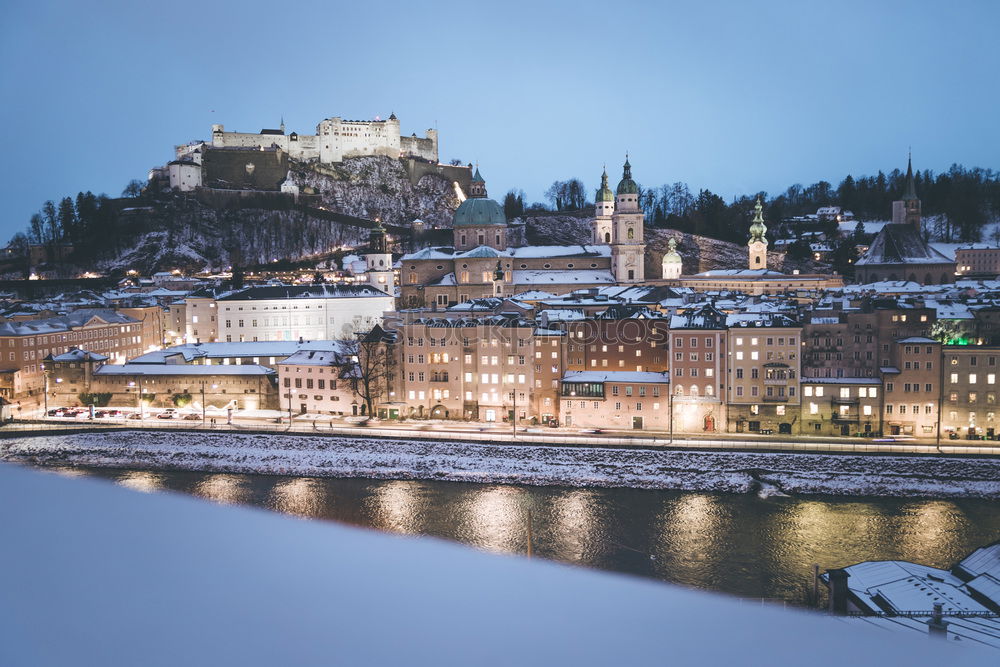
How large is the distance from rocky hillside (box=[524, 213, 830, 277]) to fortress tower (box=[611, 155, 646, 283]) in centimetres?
835

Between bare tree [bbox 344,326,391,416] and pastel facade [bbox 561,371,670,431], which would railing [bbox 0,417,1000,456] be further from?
bare tree [bbox 344,326,391,416]

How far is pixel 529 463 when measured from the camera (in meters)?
12.1

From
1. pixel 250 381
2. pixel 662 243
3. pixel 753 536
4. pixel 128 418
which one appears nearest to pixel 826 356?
pixel 753 536

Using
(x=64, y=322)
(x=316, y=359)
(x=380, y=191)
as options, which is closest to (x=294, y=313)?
(x=64, y=322)

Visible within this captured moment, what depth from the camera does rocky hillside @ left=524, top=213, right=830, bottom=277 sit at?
118 feet

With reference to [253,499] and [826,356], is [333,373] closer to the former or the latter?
[253,499]

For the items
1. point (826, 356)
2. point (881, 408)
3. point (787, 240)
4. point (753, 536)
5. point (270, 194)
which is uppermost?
point (270, 194)

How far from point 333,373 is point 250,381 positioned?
6.85 ft

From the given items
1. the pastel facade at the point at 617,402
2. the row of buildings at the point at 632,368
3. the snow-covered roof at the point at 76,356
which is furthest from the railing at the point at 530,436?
the snow-covered roof at the point at 76,356

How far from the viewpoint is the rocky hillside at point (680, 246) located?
36.1m

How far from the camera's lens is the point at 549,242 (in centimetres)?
4134

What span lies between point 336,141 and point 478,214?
18.2m

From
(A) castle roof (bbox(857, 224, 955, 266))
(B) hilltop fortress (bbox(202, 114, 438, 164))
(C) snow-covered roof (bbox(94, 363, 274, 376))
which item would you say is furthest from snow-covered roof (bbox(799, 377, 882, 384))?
(B) hilltop fortress (bbox(202, 114, 438, 164))

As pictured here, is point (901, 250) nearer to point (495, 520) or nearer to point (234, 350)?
point (234, 350)
